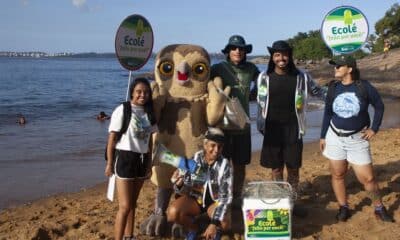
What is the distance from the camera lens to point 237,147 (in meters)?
5.48

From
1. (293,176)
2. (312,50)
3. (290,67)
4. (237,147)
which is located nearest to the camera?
(290,67)

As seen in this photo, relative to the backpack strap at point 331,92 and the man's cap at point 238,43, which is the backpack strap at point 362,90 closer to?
the backpack strap at point 331,92

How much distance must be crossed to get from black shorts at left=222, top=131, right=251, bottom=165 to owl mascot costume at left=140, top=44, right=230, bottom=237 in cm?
44

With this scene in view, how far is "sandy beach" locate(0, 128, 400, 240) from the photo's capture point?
16.9 feet

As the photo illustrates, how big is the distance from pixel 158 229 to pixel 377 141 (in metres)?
7.74

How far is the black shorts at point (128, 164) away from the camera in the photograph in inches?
175

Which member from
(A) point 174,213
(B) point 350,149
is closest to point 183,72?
(A) point 174,213

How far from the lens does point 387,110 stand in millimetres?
19922

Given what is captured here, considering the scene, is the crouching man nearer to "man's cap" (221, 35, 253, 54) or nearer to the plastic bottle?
the plastic bottle

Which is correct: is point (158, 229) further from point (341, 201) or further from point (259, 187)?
point (341, 201)

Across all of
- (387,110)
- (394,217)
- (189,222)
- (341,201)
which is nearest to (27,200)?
(189,222)

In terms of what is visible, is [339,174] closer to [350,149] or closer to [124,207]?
[350,149]

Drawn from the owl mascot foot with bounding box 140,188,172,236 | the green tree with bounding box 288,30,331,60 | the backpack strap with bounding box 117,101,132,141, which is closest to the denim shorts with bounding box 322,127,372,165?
the owl mascot foot with bounding box 140,188,172,236

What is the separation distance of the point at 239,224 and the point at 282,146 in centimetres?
98
